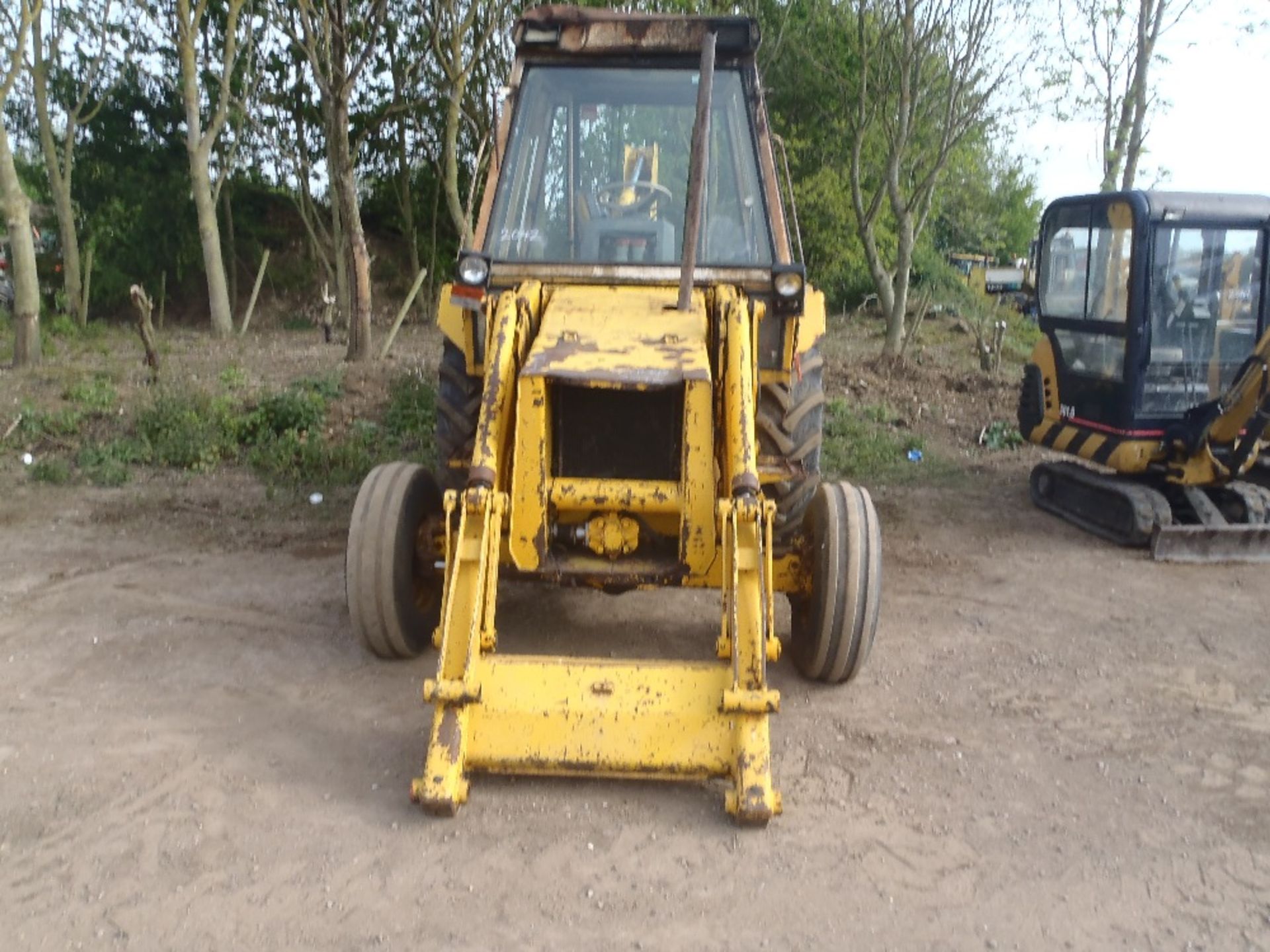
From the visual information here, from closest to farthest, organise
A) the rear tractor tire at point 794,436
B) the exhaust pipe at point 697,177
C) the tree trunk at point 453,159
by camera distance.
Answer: the exhaust pipe at point 697,177
the rear tractor tire at point 794,436
the tree trunk at point 453,159

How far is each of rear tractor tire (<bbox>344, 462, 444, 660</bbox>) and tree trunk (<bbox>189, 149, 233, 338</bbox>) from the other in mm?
12681

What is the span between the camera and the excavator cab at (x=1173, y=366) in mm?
7312

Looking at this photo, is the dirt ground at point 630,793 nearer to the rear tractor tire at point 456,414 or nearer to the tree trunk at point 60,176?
the rear tractor tire at point 456,414

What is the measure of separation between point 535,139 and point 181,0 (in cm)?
1216

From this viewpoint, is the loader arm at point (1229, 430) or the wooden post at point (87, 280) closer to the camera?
the loader arm at point (1229, 430)

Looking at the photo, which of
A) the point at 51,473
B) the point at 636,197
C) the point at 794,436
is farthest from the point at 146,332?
the point at 794,436

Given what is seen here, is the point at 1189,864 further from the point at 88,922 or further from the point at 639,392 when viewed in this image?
the point at 88,922

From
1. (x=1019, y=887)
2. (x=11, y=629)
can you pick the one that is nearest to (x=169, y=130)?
(x=11, y=629)

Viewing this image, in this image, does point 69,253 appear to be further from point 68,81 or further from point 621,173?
point 621,173

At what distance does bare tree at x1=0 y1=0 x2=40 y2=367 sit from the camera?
10688 mm

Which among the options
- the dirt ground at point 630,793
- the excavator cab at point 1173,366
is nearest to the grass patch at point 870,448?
the excavator cab at point 1173,366

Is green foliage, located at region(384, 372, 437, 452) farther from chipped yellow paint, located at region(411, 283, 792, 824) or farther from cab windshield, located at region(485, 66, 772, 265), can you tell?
chipped yellow paint, located at region(411, 283, 792, 824)

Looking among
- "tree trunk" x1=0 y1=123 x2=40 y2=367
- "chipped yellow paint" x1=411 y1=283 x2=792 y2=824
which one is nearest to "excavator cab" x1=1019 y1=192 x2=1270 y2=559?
"chipped yellow paint" x1=411 y1=283 x2=792 y2=824

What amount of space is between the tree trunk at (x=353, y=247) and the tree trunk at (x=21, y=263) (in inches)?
115
